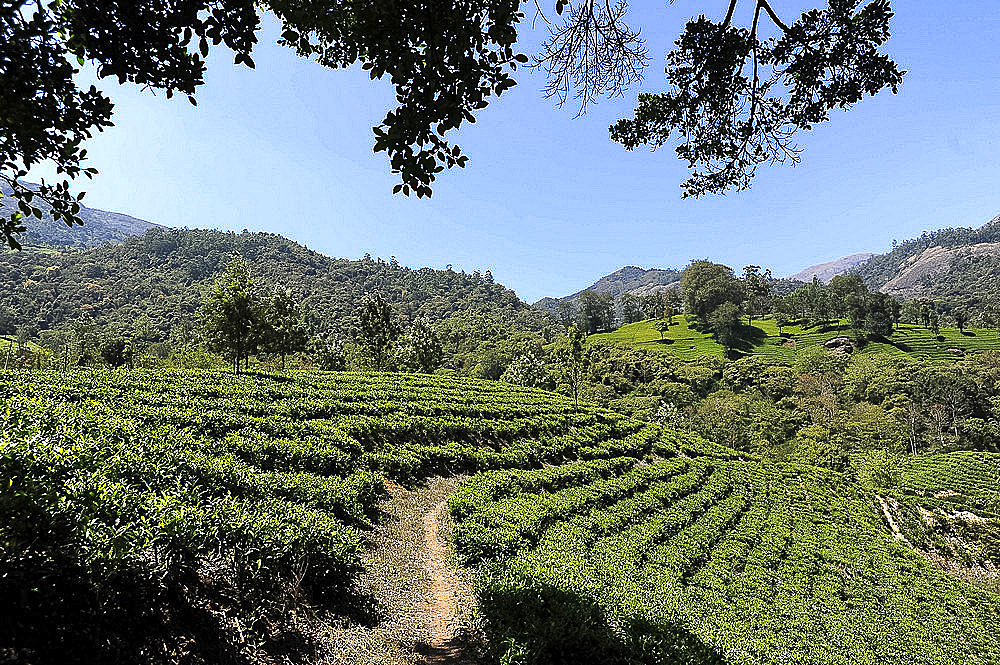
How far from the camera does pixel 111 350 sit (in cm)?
3766

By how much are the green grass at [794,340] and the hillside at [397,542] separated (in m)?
62.6

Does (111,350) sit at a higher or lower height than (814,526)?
higher

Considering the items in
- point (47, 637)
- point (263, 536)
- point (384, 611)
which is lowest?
point (384, 611)

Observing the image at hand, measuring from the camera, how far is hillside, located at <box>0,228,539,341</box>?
113688 millimetres

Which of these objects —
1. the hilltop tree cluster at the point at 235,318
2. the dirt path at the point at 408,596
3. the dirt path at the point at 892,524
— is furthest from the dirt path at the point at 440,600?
the dirt path at the point at 892,524

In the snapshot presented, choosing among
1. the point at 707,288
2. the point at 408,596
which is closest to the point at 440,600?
the point at 408,596

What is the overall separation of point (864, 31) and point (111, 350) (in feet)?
167

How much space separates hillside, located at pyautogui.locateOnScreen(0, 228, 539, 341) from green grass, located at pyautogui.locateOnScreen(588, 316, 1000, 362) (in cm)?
6451

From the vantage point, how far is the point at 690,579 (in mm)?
13164

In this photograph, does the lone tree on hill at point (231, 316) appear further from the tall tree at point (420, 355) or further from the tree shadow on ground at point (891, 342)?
the tree shadow on ground at point (891, 342)

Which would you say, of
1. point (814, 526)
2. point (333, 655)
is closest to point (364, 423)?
point (333, 655)

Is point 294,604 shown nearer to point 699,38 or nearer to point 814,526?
point 699,38

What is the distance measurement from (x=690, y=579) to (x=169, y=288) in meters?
177

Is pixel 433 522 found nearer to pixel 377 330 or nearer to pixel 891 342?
pixel 377 330
